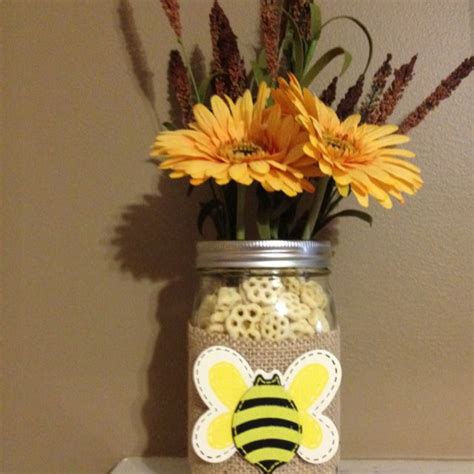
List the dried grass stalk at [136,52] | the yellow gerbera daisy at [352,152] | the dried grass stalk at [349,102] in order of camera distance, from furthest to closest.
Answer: the dried grass stalk at [136,52], the dried grass stalk at [349,102], the yellow gerbera daisy at [352,152]

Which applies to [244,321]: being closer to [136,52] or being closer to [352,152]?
[352,152]

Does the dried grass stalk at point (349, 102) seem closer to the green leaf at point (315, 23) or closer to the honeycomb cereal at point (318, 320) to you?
the green leaf at point (315, 23)

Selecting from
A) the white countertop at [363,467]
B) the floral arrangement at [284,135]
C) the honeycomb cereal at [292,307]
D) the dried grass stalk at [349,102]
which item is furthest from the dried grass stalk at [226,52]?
the white countertop at [363,467]

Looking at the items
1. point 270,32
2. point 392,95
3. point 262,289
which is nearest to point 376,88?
point 392,95

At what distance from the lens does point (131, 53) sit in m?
0.69

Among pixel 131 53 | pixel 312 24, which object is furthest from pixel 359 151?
pixel 131 53

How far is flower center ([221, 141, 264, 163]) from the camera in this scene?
51cm

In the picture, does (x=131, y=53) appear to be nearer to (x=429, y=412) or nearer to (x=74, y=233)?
(x=74, y=233)

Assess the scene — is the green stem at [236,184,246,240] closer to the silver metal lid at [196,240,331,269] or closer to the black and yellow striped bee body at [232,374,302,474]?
the silver metal lid at [196,240,331,269]

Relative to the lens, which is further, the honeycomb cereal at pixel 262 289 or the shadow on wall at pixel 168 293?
the shadow on wall at pixel 168 293

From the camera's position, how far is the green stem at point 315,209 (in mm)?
555

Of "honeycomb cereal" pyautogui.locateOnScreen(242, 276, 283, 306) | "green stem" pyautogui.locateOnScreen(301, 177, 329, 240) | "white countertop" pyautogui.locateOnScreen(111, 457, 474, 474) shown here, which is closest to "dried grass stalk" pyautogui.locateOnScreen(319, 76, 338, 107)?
A: "green stem" pyautogui.locateOnScreen(301, 177, 329, 240)

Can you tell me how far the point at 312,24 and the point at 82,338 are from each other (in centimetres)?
44

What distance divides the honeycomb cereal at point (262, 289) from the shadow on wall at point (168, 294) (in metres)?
0.16
